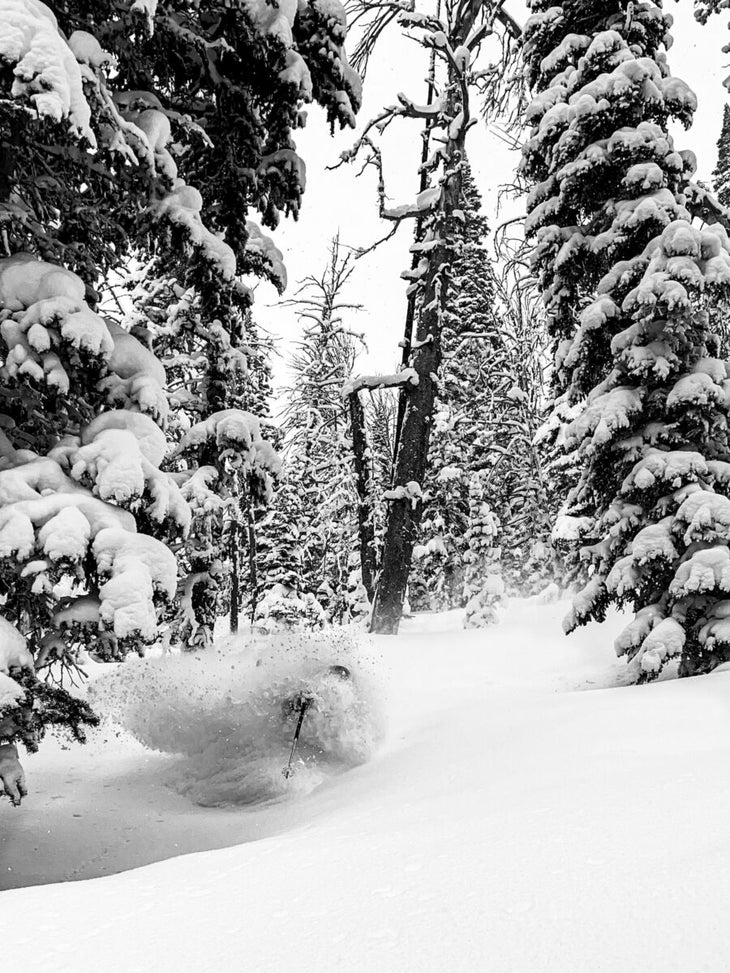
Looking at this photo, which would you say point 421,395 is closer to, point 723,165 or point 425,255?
point 425,255

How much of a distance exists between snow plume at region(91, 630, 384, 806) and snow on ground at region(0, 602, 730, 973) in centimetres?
83

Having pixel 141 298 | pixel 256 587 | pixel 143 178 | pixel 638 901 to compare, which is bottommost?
pixel 256 587

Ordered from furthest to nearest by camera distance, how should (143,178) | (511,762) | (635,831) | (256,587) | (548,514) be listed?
(256,587) < (548,514) < (143,178) < (511,762) < (635,831)

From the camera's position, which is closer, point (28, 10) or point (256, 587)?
point (28, 10)

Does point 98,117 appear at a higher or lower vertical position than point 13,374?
higher

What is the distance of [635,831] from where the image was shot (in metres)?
2.56

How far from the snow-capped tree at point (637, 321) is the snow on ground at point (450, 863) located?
4.64 feet

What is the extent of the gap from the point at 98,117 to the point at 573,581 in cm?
1299

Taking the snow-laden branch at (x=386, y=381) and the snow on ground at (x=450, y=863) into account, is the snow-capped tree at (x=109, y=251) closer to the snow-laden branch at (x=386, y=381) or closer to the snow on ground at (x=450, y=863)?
the snow on ground at (x=450, y=863)

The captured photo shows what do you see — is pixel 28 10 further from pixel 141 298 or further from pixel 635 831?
pixel 141 298

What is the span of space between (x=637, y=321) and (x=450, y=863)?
624 cm

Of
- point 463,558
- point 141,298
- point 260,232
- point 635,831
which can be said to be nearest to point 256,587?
point 463,558

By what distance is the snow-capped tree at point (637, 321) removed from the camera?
641 centimetres

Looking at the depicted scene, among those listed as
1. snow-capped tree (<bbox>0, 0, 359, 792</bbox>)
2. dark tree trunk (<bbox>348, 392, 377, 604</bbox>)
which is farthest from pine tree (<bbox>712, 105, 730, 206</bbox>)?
snow-capped tree (<bbox>0, 0, 359, 792</bbox>)
